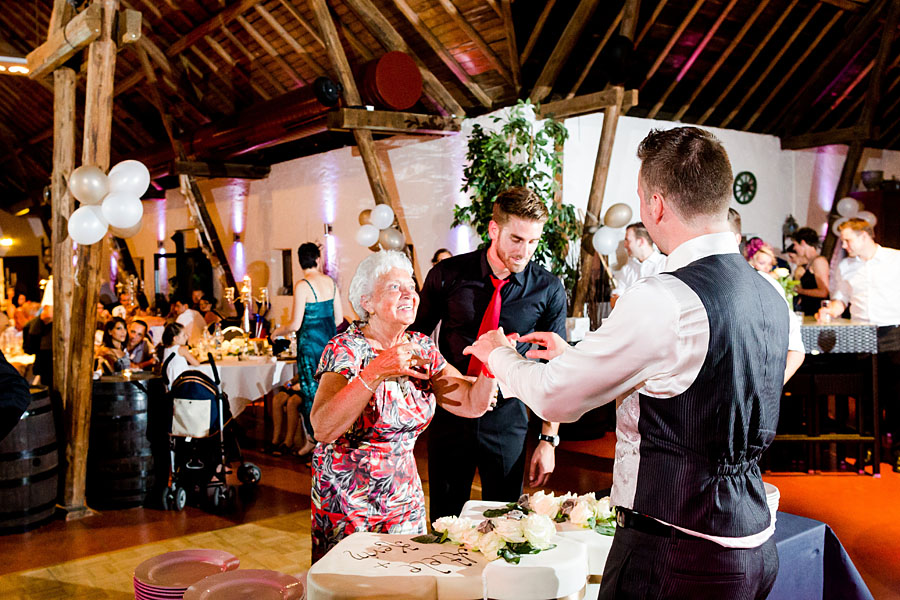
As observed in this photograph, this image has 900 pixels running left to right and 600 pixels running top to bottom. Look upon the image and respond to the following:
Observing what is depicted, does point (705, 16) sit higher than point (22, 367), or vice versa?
point (705, 16)

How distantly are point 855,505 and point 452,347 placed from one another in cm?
334

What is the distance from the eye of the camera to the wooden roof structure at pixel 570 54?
7605 mm

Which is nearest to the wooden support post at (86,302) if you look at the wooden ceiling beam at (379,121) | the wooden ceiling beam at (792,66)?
the wooden ceiling beam at (379,121)

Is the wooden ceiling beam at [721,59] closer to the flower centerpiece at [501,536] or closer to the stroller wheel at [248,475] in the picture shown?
the stroller wheel at [248,475]

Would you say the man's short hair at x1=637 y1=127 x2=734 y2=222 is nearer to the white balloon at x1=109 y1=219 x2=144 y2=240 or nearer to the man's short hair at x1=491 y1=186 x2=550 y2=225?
the man's short hair at x1=491 y1=186 x2=550 y2=225

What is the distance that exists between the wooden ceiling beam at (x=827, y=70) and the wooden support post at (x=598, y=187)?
3071 millimetres

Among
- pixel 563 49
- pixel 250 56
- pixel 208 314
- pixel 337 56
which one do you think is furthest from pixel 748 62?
pixel 208 314

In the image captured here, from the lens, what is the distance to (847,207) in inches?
366

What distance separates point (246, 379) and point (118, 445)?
4.47ft

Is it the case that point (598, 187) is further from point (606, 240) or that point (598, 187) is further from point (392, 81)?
point (392, 81)

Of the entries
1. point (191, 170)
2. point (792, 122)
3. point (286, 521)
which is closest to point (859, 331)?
point (286, 521)

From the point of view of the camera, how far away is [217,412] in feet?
15.9

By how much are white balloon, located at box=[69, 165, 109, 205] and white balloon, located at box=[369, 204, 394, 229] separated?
3.69 meters

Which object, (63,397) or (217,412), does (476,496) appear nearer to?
(217,412)
